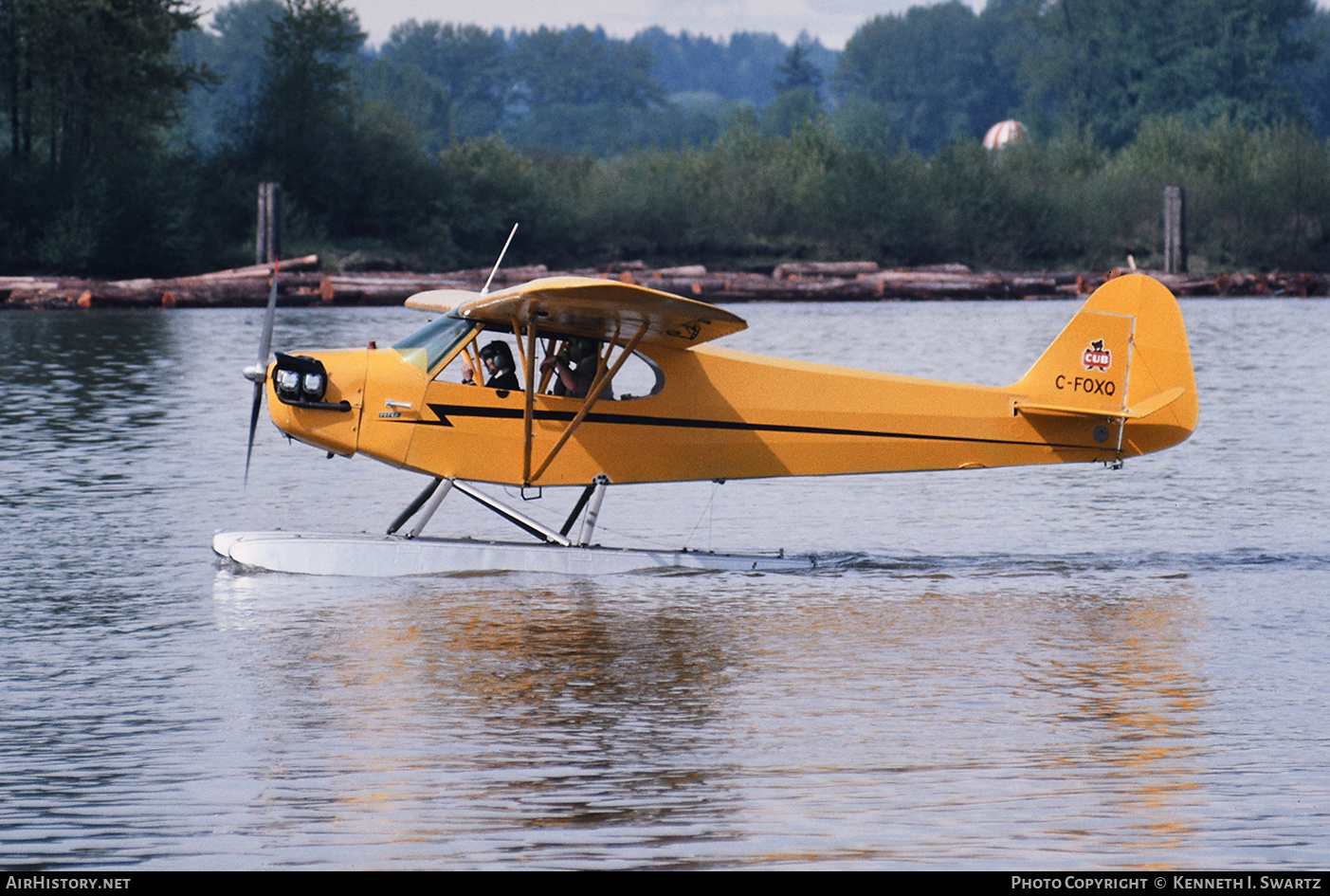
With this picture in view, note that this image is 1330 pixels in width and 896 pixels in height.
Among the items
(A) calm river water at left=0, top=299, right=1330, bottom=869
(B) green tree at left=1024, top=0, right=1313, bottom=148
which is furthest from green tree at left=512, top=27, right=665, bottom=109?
(A) calm river water at left=0, top=299, right=1330, bottom=869

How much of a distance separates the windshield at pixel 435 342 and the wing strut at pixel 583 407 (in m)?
0.58

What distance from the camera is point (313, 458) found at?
1734 cm

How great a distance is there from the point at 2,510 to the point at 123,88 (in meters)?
36.5

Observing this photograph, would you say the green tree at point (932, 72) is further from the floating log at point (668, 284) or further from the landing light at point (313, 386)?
the landing light at point (313, 386)

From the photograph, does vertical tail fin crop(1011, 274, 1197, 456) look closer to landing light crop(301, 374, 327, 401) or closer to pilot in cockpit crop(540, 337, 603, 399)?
pilot in cockpit crop(540, 337, 603, 399)

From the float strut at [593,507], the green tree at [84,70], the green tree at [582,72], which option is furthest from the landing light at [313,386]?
the green tree at [582,72]

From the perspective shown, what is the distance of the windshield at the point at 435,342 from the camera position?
A: 11281 millimetres

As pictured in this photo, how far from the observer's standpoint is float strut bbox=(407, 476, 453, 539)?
1140cm

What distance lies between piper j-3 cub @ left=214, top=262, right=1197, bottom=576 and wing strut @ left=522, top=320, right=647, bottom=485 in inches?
0.6

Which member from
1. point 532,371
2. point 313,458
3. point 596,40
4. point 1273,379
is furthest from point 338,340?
point 596,40

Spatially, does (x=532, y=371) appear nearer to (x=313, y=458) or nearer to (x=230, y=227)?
(x=313, y=458)

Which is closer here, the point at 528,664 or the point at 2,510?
the point at 528,664

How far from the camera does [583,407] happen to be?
11.2m

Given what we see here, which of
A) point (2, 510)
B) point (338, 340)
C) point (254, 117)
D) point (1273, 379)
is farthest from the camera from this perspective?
point (254, 117)
